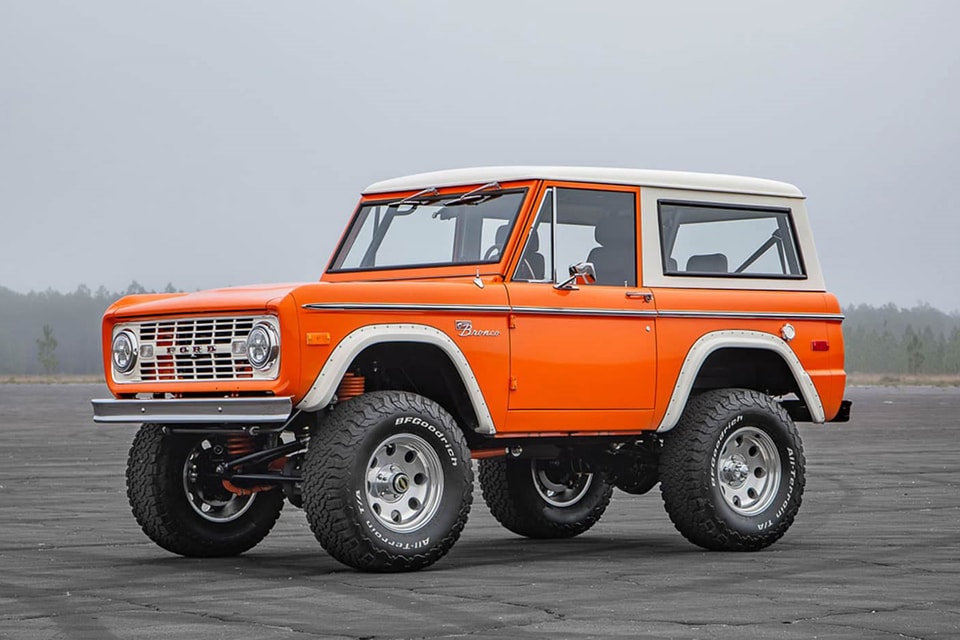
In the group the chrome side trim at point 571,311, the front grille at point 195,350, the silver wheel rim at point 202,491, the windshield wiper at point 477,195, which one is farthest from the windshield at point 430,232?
the front grille at point 195,350

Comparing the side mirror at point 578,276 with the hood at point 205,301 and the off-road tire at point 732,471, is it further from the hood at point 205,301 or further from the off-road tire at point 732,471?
the hood at point 205,301

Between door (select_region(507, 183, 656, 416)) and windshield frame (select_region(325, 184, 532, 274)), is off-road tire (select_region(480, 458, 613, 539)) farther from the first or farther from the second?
windshield frame (select_region(325, 184, 532, 274))

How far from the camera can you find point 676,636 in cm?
723

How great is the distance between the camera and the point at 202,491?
35.6 ft

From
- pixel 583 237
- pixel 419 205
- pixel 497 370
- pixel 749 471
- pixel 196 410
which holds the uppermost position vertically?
pixel 419 205

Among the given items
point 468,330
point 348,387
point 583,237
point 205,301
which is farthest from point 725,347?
point 205,301

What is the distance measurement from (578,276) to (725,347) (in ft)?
4.69

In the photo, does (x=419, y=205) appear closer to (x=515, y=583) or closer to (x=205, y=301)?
(x=205, y=301)

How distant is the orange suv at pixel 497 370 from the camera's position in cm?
957

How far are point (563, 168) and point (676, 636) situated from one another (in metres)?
4.65

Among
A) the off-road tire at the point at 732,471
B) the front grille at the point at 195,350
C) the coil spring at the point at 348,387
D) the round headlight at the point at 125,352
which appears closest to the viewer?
the front grille at the point at 195,350

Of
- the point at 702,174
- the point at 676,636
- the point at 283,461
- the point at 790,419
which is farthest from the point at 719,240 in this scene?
the point at 676,636

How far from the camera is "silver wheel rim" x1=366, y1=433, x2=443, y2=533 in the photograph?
9742 millimetres

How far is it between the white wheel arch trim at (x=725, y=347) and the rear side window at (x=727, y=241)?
0.51m
